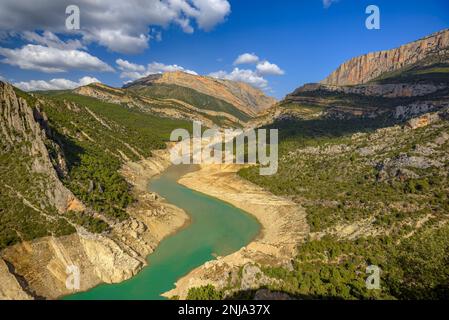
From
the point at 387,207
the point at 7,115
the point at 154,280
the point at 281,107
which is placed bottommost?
the point at 154,280

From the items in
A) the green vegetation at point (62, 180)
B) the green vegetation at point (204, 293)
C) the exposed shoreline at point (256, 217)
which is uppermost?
the green vegetation at point (62, 180)

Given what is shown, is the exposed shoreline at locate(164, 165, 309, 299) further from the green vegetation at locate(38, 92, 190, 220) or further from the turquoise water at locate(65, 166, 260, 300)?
the green vegetation at locate(38, 92, 190, 220)

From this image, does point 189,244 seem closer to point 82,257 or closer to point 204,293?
point 82,257

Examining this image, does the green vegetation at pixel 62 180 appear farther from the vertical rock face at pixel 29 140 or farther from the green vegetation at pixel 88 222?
the vertical rock face at pixel 29 140

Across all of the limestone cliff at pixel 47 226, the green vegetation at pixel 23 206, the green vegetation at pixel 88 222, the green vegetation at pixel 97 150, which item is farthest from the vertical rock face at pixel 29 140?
the green vegetation at pixel 97 150

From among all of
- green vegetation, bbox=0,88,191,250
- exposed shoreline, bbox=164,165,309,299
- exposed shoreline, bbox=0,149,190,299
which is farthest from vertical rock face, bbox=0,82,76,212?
exposed shoreline, bbox=164,165,309,299

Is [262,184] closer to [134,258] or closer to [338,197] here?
[338,197]
